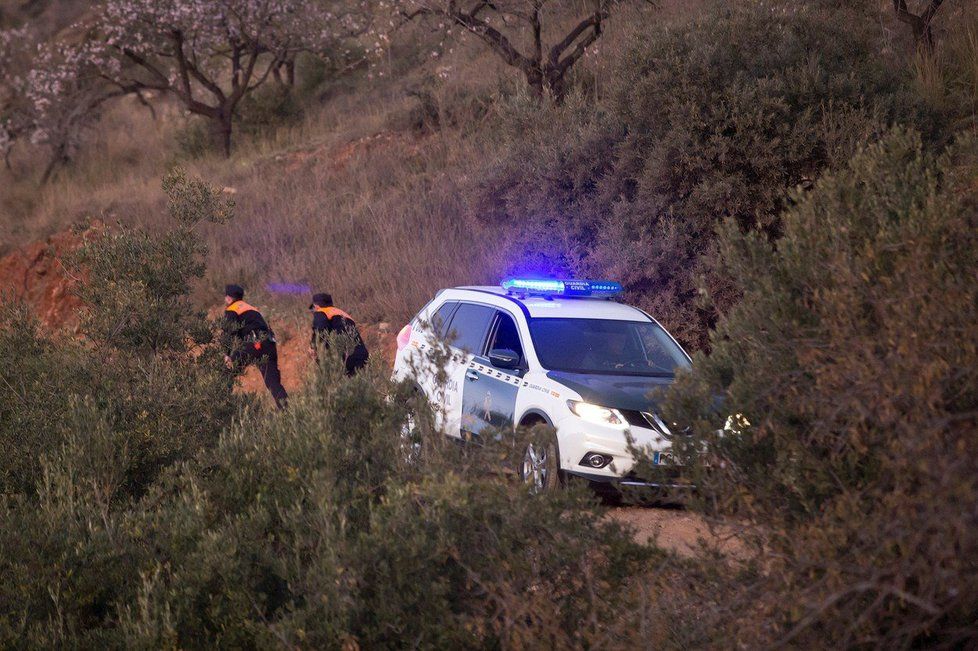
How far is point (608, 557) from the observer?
4609 millimetres

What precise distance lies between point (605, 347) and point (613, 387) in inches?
35.5

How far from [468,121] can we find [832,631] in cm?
2086

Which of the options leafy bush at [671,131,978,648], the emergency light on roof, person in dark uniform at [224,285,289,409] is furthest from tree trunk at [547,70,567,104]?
leafy bush at [671,131,978,648]

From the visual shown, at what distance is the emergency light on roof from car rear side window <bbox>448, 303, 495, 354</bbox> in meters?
0.33

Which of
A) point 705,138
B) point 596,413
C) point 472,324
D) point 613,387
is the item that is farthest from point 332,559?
point 705,138

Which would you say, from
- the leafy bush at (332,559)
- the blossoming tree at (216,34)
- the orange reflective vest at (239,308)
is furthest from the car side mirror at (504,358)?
the blossoming tree at (216,34)

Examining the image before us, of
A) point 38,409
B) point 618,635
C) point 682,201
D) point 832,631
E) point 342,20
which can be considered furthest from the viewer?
point 342,20

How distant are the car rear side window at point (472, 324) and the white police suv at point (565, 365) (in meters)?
0.01

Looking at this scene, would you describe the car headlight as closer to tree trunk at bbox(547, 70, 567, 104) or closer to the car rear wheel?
the car rear wheel

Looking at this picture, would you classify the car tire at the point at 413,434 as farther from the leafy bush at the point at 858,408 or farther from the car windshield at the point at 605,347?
the car windshield at the point at 605,347

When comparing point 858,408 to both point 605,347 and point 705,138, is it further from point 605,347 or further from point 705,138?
point 705,138

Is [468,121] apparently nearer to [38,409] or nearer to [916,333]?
[38,409]

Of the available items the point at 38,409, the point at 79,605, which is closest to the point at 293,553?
the point at 79,605

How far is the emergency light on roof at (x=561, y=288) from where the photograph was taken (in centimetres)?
993
